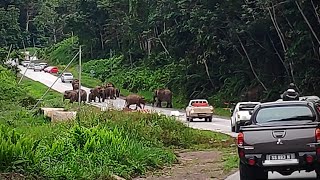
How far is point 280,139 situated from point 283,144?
0.12m

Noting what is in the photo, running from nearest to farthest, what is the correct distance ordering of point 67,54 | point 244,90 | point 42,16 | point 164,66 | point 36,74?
point 244,90
point 164,66
point 36,74
point 67,54
point 42,16

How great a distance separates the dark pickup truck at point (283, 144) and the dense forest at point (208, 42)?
34.9m

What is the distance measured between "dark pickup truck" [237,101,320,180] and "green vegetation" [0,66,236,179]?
3.74m

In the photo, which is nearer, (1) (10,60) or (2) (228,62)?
(2) (228,62)

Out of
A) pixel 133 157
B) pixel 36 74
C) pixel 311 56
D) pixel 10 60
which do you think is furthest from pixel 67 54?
pixel 133 157

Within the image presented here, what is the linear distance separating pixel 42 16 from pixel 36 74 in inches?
1504

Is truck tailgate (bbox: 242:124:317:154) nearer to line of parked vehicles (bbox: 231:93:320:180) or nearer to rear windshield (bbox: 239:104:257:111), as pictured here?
line of parked vehicles (bbox: 231:93:320:180)

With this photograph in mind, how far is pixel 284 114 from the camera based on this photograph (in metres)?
15.8

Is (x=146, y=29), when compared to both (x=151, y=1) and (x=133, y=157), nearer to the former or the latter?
(x=151, y=1)

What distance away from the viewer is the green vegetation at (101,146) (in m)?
15.3

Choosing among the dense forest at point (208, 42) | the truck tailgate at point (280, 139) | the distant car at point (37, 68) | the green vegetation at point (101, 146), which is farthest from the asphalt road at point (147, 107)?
the truck tailgate at point (280, 139)

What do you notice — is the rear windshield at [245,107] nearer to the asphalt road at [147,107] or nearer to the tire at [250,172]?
the asphalt road at [147,107]

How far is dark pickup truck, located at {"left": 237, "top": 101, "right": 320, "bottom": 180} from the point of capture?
48.4 ft

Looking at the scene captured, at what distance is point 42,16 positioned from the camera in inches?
5325
